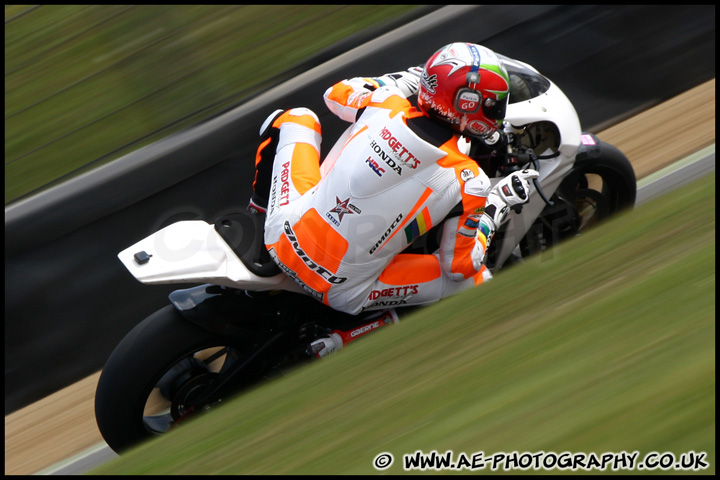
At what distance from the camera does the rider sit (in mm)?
4156

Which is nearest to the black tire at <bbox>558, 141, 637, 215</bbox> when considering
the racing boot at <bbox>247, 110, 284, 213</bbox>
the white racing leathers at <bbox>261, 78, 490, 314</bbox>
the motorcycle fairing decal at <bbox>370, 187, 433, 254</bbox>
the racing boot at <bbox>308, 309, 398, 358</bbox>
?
the white racing leathers at <bbox>261, 78, 490, 314</bbox>

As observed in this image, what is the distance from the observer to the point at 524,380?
303cm

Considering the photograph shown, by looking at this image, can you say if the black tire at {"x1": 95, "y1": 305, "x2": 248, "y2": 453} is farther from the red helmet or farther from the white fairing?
the red helmet

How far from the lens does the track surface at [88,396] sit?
5.06 meters

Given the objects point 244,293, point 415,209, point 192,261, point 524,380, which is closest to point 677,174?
point 415,209

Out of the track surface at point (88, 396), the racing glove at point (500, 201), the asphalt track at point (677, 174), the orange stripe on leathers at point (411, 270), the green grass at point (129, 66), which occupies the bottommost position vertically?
the asphalt track at point (677, 174)

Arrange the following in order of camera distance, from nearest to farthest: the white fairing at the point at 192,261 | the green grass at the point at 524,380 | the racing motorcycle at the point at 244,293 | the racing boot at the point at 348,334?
the green grass at the point at 524,380
the white fairing at the point at 192,261
the racing motorcycle at the point at 244,293
the racing boot at the point at 348,334

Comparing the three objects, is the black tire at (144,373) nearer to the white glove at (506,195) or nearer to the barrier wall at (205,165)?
the barrier wall at (205,165)

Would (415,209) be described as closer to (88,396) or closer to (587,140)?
(587,140)

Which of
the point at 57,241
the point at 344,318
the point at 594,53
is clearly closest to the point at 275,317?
the point at 344,318

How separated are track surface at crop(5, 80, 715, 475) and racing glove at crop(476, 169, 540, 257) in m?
2.14

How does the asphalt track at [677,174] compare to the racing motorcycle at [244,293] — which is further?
the asphalt track at [677,174]

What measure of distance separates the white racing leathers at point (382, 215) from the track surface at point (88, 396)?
1931mm

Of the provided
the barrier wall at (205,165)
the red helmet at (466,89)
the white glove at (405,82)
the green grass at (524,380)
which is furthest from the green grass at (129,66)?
the green grass at (524,380)
